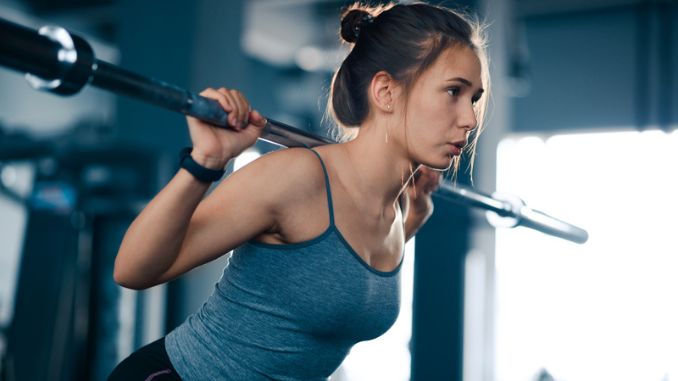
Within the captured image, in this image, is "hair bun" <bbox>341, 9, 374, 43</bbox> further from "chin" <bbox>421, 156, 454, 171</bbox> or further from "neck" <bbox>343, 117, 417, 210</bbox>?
"chin" <bbox>421, 156, 454, 171</bbox>

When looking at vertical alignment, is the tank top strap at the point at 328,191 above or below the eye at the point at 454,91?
below

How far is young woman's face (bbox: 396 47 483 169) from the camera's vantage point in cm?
138

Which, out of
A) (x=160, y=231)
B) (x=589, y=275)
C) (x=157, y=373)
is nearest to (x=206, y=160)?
(x=160, y=231)

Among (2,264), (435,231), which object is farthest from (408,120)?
(2,264)

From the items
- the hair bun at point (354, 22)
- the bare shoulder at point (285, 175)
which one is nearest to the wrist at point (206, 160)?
the bare shoulder at point (285, 175)

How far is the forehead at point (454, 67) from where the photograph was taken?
1392mm

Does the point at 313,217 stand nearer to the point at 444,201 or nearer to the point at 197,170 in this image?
the point at 197,170

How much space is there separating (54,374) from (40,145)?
121cm

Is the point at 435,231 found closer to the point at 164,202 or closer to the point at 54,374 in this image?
the point at 54,374

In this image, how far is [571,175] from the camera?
627cm

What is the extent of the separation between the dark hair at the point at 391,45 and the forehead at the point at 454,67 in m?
0.01

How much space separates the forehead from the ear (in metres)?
0.08

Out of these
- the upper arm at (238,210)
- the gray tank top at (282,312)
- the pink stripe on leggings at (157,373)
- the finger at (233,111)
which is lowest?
the pink stripe on leggings at (157,373)

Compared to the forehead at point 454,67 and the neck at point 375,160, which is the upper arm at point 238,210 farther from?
the forehead at point 454,67
